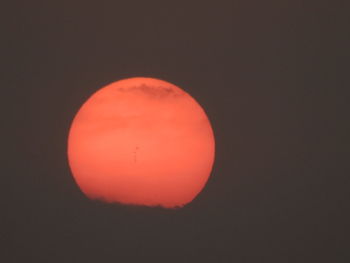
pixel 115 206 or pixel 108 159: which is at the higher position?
pixel 108 159

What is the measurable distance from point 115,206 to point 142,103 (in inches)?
25.2

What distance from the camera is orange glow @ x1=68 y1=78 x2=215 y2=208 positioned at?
448 centimetres

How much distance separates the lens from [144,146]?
4.46 m

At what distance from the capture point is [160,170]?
448 centimetres

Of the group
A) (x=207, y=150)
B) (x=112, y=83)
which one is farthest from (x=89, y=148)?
(x=207, y=150)

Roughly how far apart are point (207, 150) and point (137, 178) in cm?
46

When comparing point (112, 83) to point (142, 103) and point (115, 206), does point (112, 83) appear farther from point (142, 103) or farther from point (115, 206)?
point (115, 206)

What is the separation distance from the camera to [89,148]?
4535 millimetres

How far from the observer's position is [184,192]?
4.52m

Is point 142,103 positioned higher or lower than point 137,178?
higher

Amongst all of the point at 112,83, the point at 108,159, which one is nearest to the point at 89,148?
the point at 108,159

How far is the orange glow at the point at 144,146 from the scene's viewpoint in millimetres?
4477

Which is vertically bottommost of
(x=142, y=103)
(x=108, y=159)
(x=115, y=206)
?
(x=115, y=206)

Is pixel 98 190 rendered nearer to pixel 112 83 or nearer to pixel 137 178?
pixel 137 178
